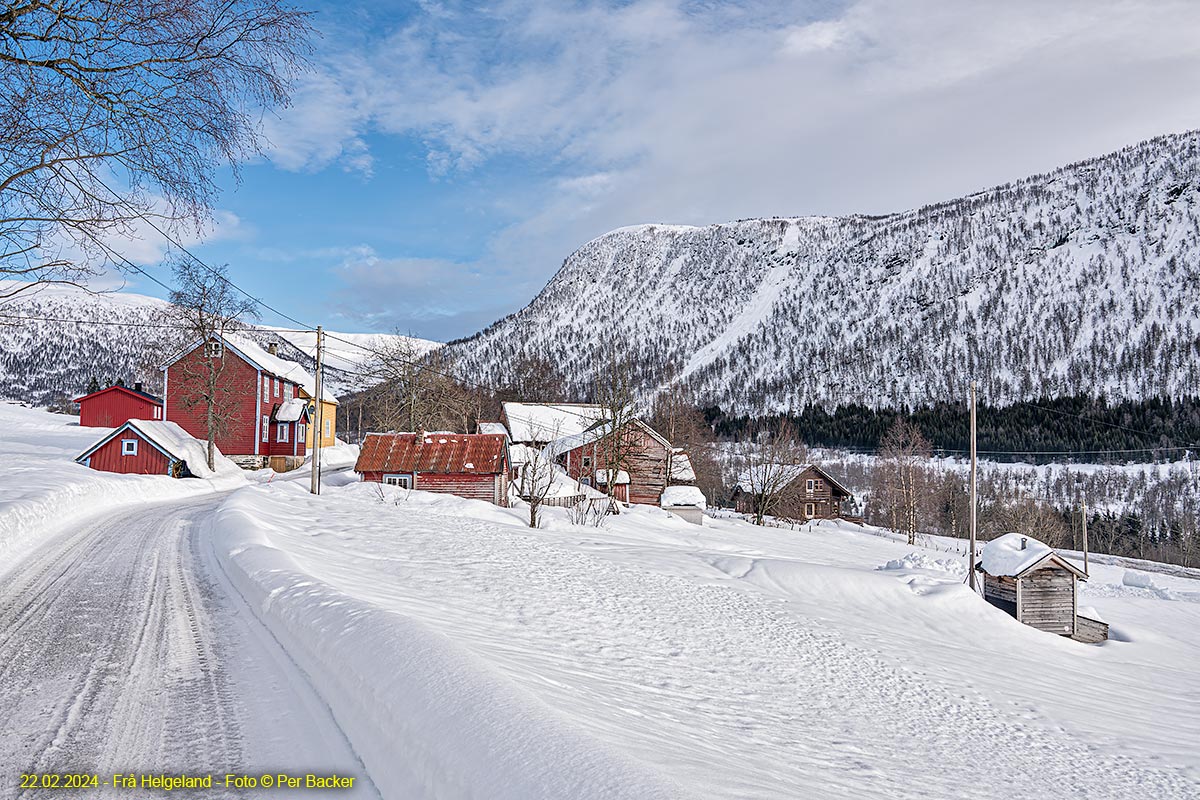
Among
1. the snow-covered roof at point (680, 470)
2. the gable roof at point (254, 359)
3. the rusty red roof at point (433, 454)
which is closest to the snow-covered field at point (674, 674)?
the rusty red roof at point (433, 454)

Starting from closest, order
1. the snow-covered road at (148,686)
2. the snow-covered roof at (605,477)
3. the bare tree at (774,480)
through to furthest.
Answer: the snow-covered road at (148,686)
the snow-covered roof at (605,477)
the bare tree at (774,480)

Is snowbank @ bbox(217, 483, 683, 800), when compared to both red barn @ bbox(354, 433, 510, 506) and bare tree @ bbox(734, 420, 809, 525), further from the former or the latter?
bare tree @ bbox(734, 420, 809, 525)

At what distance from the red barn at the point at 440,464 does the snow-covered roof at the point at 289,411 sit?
13.4m

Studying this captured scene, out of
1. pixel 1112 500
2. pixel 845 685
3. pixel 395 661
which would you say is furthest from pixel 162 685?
pixel 1112 500

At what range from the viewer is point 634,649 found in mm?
8453

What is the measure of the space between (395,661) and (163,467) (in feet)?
115

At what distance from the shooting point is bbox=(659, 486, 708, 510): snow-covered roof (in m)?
43.2

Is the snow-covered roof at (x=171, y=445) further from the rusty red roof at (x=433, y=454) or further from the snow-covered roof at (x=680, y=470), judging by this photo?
the snow-covered roof at (x=680, y=470)

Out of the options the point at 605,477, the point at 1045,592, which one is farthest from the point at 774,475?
the point at 1045,592

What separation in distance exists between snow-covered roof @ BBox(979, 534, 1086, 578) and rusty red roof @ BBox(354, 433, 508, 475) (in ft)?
69.2

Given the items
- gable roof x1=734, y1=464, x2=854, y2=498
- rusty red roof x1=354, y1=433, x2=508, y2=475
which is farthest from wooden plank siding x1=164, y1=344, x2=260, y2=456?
gable roof x1=734, y1=464, x2=854, y2=498

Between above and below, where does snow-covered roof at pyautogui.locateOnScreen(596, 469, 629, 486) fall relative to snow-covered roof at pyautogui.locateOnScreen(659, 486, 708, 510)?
above

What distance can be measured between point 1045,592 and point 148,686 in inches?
1014

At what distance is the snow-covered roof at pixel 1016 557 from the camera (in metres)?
22.7
